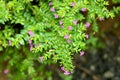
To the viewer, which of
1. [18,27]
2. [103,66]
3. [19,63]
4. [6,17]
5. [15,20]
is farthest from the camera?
[103,66]

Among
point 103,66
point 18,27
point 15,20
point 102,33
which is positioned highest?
point 15,20

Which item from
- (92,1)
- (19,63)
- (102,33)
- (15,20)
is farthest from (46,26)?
(102,33)

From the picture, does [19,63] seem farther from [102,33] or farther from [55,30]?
[102,33]

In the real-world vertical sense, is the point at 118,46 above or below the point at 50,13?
below

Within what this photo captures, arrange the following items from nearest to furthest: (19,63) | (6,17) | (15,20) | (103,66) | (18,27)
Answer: (6,17), (15,20), (18,27), (19,63), (103,66)

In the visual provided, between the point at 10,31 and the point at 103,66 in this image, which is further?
the point at 103,66

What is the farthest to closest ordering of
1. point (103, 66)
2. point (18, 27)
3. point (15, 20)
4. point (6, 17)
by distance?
point (103, 66)
point (18, 27)
point (15, 20)
point (6, 17)

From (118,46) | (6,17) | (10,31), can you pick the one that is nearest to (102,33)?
(118,46)

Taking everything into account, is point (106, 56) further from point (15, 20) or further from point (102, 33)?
point (15, 20)

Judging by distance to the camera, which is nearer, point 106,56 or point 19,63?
point 19,63
